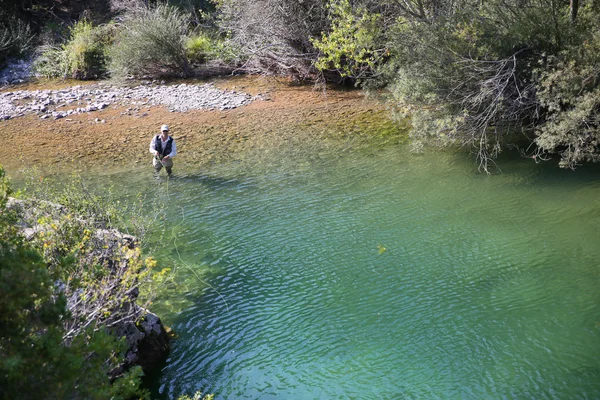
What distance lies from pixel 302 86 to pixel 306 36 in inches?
109

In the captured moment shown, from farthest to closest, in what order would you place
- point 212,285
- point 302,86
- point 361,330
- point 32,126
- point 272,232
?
point 302,86 < point 32,126 < point 272,232 < point 212,285 < point 361,330

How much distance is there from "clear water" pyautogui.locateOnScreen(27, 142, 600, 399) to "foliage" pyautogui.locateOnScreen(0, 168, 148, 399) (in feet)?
11.8

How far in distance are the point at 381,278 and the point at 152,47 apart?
19.8 m

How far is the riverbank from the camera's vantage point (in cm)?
1894

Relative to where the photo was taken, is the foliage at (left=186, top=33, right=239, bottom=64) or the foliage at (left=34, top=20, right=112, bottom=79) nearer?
the foliage at (left=186, top=33, right=239, bottom=64)

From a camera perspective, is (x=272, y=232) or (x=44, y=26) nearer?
(x=272, y=232)

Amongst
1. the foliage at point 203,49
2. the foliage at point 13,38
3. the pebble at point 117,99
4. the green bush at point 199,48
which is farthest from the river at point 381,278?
the foliage at point 13,38

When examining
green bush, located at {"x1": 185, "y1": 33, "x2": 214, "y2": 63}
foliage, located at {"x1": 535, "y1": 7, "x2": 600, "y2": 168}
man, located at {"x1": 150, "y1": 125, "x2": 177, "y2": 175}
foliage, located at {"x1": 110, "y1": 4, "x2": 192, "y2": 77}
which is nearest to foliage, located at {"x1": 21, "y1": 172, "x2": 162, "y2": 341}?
man, located at {"x1": 150, "y1": 125, "x2": 177, "y2": 175}

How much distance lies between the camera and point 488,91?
567 inches

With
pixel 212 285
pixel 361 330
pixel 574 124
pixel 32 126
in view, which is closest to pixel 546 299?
pixel 361 330

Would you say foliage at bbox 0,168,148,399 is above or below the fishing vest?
above

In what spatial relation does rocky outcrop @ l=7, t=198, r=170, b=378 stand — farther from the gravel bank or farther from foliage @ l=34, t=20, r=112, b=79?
foliage @ l=34, t=20, r=112, b=79

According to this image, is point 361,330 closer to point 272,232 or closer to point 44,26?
point 272,232

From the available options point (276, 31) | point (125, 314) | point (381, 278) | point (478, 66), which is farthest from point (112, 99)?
point (125, 314)
